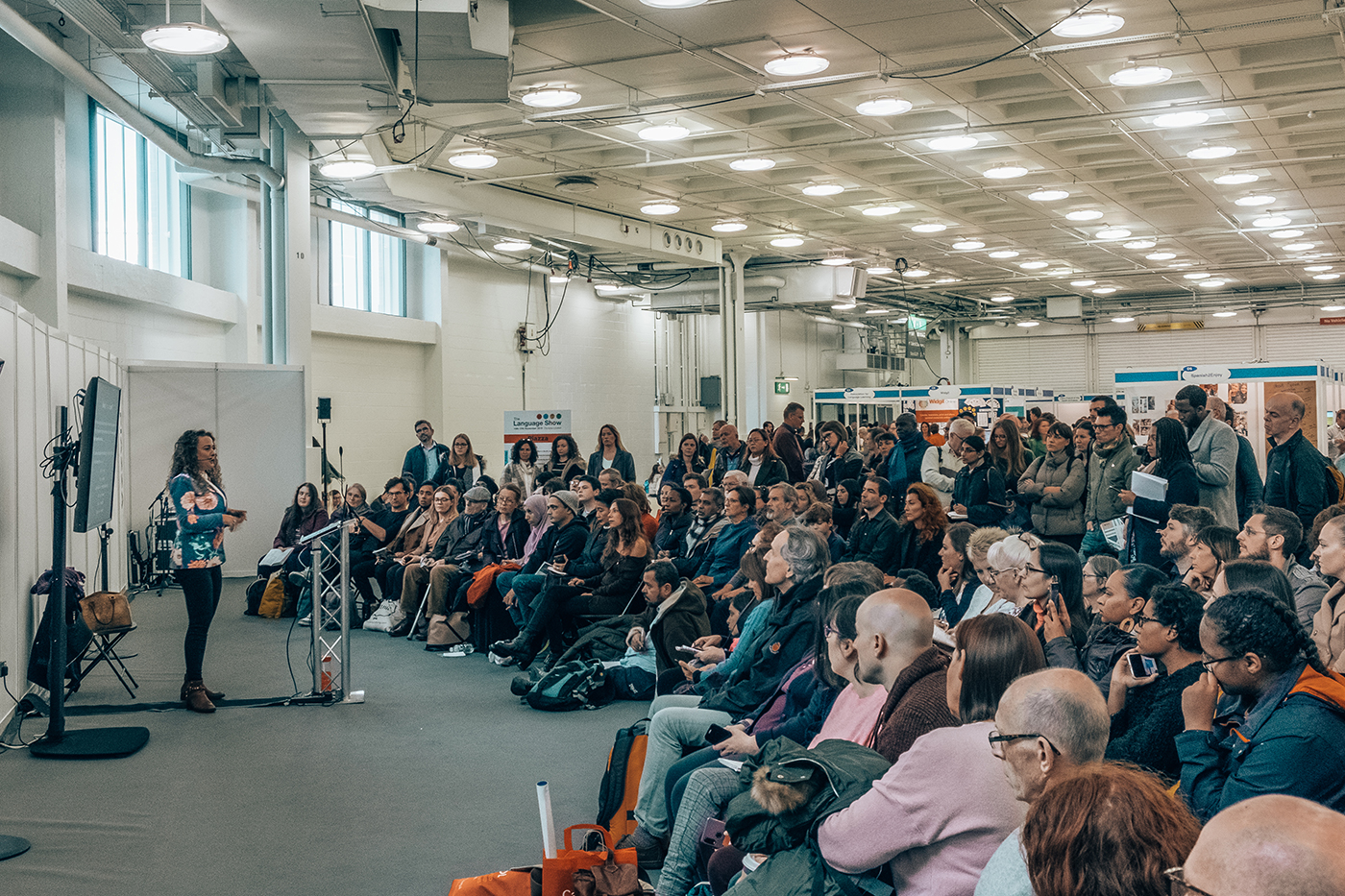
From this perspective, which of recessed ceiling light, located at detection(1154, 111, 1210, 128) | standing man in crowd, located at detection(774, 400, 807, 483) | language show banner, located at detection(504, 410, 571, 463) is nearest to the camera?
recessed ceiling light, located at detection(1154, 111, 1210, 128)

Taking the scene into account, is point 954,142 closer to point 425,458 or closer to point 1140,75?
point 1140,75

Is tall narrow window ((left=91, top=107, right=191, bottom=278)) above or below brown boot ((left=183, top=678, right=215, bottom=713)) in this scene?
above

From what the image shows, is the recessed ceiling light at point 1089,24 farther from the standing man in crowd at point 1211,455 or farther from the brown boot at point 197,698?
the brown boot at point 197,698

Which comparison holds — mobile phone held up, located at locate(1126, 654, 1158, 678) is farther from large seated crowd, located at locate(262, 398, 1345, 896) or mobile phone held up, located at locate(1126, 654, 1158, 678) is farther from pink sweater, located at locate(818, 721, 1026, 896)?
pink sweater, located at locate(818, 721, 1026, 896)

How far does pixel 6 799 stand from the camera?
175 inches

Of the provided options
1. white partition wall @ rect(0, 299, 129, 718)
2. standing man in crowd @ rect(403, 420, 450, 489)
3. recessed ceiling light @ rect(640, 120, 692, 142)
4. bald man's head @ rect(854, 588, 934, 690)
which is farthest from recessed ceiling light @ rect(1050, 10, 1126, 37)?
standing man in crowd @ rect(403, 420, 450, 489)

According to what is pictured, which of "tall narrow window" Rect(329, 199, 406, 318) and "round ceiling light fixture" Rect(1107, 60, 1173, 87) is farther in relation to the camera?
"tall narrow window" Rect(329, 199, 406, 318)

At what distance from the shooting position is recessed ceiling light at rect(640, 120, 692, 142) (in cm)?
901

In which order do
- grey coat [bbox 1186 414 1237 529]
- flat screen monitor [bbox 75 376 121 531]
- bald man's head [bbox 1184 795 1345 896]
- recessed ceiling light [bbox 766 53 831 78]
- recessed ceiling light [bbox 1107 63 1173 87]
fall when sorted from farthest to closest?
recessed ceiling light [bbox 1107 63 1173 87] → recessed ceiling light [bbox 766 53 831 78] → grey coat [bbox 1186 414 1237 529] → flat screen monitor [bbox 75 376 121 531] → bald man's head [bbox 1184 795 1345 896]

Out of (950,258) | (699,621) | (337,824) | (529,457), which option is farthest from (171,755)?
(950,258)

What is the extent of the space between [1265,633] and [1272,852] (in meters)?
1.40

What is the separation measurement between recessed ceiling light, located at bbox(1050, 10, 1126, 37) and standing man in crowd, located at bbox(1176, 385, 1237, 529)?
2.34 m

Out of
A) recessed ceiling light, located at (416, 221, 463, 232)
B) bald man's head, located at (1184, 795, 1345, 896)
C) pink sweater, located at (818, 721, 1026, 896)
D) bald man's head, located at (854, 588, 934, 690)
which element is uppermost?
recessed ceiling light, located at (416, 221, 463, 232)

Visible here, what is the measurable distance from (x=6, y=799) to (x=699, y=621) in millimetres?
3081
